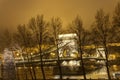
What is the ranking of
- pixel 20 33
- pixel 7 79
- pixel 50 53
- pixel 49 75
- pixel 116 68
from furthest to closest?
pixel 50 53, pixel 49 75, pixel 116 68, pixel 20 33, pixel 7 79

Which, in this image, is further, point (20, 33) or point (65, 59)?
point (65, 59)

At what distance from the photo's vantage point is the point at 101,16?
29000mm

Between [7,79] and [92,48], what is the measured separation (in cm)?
1023

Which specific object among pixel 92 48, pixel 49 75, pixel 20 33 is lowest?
pixel 49 75

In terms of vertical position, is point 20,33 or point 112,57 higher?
point 20,33

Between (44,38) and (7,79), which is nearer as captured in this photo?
(7,79)

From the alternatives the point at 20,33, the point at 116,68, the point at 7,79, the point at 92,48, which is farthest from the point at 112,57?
the point at 7,79

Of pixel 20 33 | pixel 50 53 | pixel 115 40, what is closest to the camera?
pixel 115 40

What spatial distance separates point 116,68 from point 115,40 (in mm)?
10053

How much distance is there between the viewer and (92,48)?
31.5 m

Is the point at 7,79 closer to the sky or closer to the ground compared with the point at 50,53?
closer to the ground

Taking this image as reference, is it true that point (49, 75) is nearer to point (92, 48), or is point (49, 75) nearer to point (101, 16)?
point (92, 48)

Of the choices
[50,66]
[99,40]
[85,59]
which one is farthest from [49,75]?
[99,40]

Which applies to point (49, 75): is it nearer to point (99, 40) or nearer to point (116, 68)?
point (116, 68)
